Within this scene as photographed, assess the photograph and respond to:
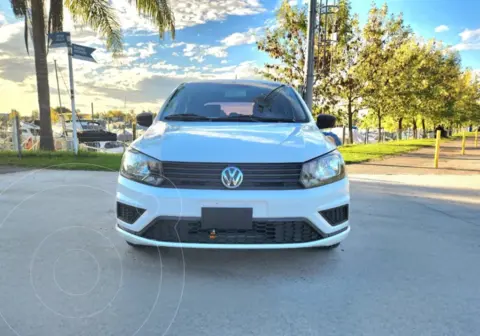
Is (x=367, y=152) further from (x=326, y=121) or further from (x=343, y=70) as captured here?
(x=326, y=121)

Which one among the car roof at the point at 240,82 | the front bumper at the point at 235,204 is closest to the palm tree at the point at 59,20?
the car roof at the point at 240,82

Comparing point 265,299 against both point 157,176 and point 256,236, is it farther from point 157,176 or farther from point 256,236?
point 157,176

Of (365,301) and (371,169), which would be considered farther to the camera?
(371,169)

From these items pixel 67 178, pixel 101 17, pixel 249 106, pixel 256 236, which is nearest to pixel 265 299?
pixel 256 236

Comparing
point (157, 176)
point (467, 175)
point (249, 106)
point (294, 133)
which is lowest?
point (467, 175)

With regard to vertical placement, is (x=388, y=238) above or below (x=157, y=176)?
below

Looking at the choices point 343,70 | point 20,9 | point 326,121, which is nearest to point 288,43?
point 343,70

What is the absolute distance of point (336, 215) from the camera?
2.63m

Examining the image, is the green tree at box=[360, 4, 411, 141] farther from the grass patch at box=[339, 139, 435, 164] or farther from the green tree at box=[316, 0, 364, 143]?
the grass patch at box=[339, 139, 435, 164]

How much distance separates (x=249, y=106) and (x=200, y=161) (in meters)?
1.42

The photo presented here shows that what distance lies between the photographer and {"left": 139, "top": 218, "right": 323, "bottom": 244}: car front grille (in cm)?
244

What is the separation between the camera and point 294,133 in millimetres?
3000

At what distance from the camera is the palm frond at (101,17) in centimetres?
1148

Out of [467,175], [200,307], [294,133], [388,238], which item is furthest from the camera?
[467,175]
